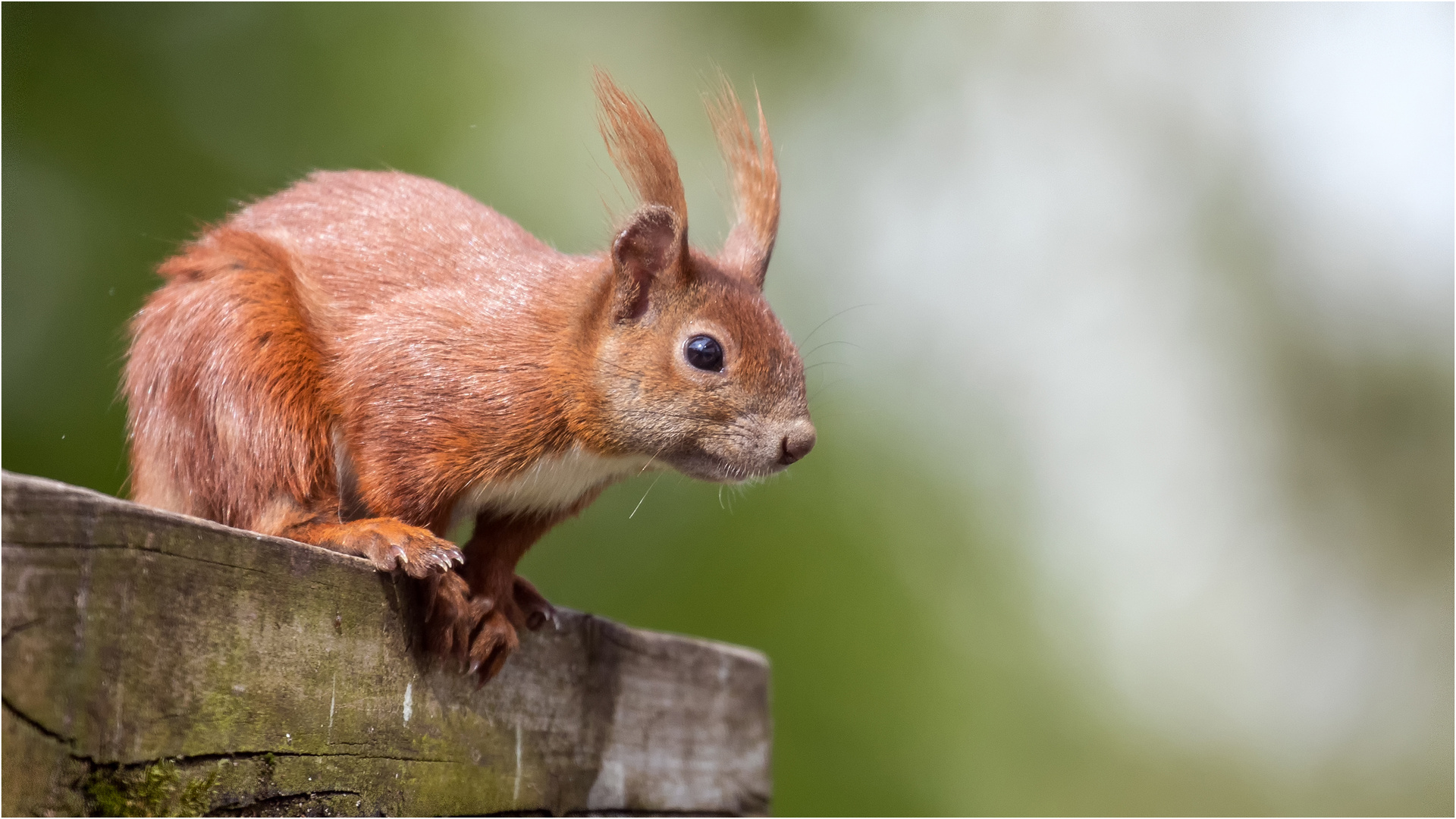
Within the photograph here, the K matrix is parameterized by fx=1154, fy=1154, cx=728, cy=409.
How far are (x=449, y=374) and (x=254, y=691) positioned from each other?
667 mm

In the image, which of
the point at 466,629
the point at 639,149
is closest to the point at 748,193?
the point at 639,149

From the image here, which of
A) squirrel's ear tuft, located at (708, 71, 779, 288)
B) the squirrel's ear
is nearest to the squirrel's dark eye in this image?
the squirrel's ear

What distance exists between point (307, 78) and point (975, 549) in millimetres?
3412

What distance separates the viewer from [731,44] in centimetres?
523

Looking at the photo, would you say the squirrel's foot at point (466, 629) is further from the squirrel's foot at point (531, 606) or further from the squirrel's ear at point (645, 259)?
the squirrel's ear at point (645, 259)

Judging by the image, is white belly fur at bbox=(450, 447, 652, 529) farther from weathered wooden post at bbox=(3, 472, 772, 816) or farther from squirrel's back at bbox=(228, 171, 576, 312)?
squirrel's back at bbox=(228, 171, 576, 312)

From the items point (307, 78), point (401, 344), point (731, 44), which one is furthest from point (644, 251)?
point (731, 44)

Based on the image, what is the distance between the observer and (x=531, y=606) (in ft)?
6.68

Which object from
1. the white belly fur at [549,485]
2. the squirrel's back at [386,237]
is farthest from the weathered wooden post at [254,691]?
the squirrel's back at [386,237]

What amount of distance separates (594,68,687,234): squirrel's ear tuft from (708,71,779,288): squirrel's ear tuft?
0.79ft

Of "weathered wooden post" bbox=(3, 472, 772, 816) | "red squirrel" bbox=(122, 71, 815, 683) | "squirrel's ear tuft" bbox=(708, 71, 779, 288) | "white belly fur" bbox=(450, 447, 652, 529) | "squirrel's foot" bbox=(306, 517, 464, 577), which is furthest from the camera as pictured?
"squirrel's ear tuft" bbox=(708, 71, 779, 288)

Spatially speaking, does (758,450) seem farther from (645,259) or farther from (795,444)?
(645,259)

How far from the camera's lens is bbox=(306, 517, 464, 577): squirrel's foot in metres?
1.59

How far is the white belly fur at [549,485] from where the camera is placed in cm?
195
